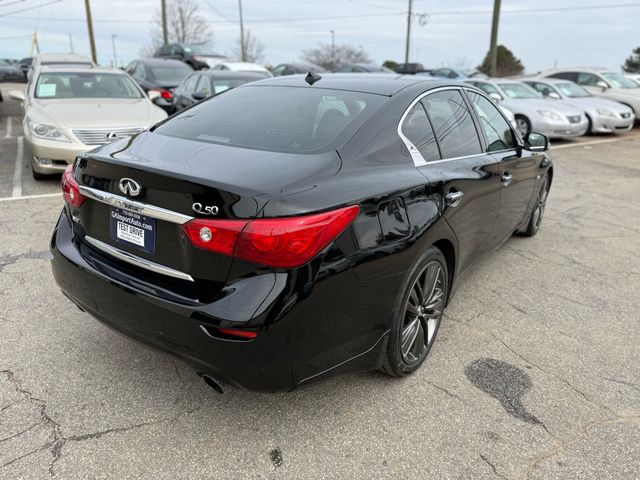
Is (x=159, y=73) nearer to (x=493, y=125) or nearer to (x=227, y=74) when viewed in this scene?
(x=227, y=74)

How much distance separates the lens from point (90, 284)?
2416mm

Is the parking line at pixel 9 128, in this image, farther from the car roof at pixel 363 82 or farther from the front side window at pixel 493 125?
the front side window at pixel 493 125

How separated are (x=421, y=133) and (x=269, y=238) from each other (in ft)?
4.50

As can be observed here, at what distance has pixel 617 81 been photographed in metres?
15.8

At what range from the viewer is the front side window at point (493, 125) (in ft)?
12.2

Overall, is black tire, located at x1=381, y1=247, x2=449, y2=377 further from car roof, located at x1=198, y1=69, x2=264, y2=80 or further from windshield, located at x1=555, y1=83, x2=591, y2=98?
windshield, located at x1=555, y1=83, x2=591, y2=98

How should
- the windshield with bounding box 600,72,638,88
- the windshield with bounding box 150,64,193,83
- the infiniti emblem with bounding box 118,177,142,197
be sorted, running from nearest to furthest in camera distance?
the infiniti emblem with bounding box 118,177,142,197 → the windshield with bounding box 150,64,193,83 → the windshield with bounding box 600,72,638,88

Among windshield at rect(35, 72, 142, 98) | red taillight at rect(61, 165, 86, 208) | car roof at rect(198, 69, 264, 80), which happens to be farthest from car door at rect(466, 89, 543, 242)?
car roof at rect(198, 69, 264, 80)

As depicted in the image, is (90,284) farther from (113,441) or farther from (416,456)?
(416,456)

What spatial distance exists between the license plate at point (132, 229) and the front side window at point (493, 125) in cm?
244

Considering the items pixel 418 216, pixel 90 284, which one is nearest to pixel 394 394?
pixel 418 216

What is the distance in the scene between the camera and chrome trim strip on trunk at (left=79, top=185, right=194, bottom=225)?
2.06 metres

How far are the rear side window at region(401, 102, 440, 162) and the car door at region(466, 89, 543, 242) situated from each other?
79 centimetres

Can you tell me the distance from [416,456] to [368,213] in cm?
109
